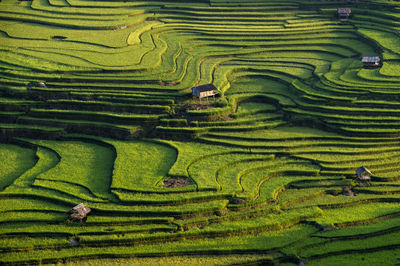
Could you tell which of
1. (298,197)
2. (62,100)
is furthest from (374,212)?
(62,100)

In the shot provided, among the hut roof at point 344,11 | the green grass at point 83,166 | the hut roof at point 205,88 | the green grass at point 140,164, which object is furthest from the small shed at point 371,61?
the green grass at point 83,166

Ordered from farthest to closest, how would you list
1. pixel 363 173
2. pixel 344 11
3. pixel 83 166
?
1. pixel 344 11
2. pixel 83 166
3. pixel 363 173

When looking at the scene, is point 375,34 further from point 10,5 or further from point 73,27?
point 10,5

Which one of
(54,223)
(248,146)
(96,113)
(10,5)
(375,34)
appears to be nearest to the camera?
(54,223)

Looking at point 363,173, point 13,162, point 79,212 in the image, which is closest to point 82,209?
point 79,212

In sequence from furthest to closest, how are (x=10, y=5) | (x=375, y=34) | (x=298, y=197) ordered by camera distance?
(x=10, y=5) → (x=375, y=34) → (x=298, y=197)

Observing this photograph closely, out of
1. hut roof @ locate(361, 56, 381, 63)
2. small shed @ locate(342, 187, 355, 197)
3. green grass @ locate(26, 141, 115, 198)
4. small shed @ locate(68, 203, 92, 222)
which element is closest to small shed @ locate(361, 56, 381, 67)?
hut roof @ locate(361, 56, 381, 63)

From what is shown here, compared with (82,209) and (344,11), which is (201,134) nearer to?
(82,209)
